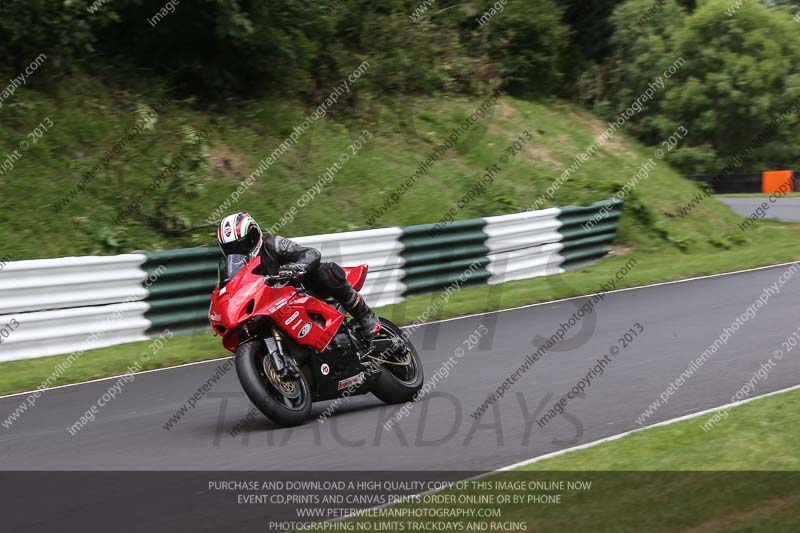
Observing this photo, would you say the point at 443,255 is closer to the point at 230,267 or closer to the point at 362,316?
the point at 362,316

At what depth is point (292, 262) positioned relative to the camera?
7910 mm

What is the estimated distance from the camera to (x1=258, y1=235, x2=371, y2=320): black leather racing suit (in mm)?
7898

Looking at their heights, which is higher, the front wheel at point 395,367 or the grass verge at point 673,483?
the grass verge at point 673,483

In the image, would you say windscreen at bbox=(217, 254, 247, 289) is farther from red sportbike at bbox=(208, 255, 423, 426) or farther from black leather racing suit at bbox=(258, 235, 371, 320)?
black leather racing suit at bbox=(258, 235, 371, 320)

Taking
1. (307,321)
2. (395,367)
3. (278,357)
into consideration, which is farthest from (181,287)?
(278,357)

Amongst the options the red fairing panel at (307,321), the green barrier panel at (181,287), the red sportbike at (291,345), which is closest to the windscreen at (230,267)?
the red sportbike at (291,345)

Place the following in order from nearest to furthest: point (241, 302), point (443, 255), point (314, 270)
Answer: point (241, 302)
point (314, 270)
point (443, 255)

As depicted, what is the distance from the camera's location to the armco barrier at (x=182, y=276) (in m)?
11.4

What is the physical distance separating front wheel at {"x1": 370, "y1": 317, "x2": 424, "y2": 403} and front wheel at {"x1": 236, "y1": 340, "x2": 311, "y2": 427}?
783mm

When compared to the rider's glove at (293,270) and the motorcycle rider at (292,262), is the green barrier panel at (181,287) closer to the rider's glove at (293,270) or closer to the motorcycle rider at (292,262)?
the motorcycle rider at (292,262)

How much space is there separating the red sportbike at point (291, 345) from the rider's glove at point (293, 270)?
6 centimetres

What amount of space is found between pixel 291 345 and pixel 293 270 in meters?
0.57

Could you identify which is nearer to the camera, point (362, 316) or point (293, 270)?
point (293, 270)

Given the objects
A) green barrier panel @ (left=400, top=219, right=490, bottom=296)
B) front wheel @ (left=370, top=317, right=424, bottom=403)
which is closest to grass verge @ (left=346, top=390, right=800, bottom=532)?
front wheel @ (left=370, top=317, right=424, bottom=403)
